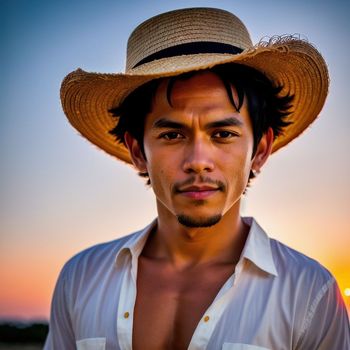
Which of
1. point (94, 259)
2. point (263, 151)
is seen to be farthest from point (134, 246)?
point (263, 151)

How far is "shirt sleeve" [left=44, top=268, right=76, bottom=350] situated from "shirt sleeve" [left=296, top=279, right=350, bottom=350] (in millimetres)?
1248

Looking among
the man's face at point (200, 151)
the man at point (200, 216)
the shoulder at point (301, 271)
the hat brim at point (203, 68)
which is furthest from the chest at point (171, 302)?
the hat brim at point (203, 68)

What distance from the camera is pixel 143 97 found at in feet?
9.60

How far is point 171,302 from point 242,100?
108 centimetres

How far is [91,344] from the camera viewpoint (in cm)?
272

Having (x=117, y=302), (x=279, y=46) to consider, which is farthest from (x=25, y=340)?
(x=279, y=46)

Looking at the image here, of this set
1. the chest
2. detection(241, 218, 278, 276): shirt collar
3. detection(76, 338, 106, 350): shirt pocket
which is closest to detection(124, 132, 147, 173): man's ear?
the chest

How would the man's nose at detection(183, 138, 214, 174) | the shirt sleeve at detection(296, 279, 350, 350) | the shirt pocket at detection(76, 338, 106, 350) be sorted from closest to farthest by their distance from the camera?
the shirt sleeve at detection(296, 279, 350, 350) → the man's nose at detection(183, 138, 214, 174) → the shirt pocket at detection(76, 338, 106, 350)

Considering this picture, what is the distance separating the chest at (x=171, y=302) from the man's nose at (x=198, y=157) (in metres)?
A: 0.63

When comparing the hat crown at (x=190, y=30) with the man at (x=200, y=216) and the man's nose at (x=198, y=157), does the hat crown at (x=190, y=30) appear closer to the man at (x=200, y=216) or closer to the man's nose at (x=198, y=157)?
the man at (x=200, y=216)

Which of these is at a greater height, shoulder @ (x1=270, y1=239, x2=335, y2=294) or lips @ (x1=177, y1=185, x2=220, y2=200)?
lips @ (x1=177, y1=185, x2=220, y2=200)

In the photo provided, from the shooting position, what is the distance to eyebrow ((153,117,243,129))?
2.54m

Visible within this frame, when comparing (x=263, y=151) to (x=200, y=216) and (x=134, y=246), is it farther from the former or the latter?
(x=134, y=246)

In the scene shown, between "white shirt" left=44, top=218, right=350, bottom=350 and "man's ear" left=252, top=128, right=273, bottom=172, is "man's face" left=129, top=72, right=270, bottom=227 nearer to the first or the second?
"man's ear" left=252, top=128, right=273, bottom=172
